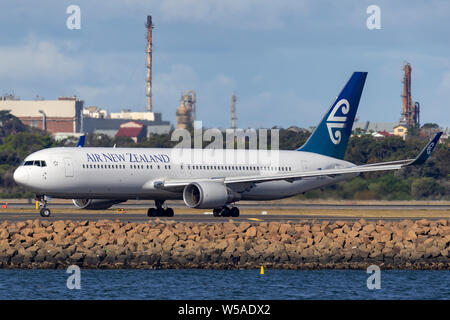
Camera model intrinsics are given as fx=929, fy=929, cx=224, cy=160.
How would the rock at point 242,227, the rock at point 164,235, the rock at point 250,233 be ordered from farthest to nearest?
the rock at point 242,227
the rock at point 250,233
the rock at point 164,235

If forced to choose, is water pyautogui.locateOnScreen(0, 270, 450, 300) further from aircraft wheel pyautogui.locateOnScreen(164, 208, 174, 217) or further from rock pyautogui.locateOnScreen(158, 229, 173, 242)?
aircraft wheel pyautogui.locateOnScreen(164, 208, 174, 217)

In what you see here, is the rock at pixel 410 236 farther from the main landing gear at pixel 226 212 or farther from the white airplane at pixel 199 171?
the main landing gear at pixel 226 212

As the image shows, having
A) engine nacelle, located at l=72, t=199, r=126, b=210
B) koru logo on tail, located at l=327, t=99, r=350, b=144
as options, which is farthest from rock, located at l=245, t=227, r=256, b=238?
koru logo on tail, located at l=327, t=99, r=350, b=144

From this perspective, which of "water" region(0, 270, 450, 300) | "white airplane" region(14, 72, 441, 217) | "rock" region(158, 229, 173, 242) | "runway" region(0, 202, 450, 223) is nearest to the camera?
"water" region(0, 270, 450, 300)

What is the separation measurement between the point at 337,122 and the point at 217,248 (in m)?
26.0

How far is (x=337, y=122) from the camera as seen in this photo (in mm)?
62594

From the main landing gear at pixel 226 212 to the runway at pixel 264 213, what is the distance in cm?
48

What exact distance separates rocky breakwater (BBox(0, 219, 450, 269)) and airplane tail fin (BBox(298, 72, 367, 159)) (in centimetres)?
2114

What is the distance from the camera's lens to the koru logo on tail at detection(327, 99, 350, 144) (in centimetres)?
6247

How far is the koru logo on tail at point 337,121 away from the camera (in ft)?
205

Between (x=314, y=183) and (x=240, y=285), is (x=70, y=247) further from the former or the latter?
(x=314, y=183)

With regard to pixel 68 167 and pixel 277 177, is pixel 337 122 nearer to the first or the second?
pixel 277 177

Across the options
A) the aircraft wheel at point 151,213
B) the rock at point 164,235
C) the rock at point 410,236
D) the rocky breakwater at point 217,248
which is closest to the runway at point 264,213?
the aircraft wheel at point 151,213

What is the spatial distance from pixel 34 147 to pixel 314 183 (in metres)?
63.5
